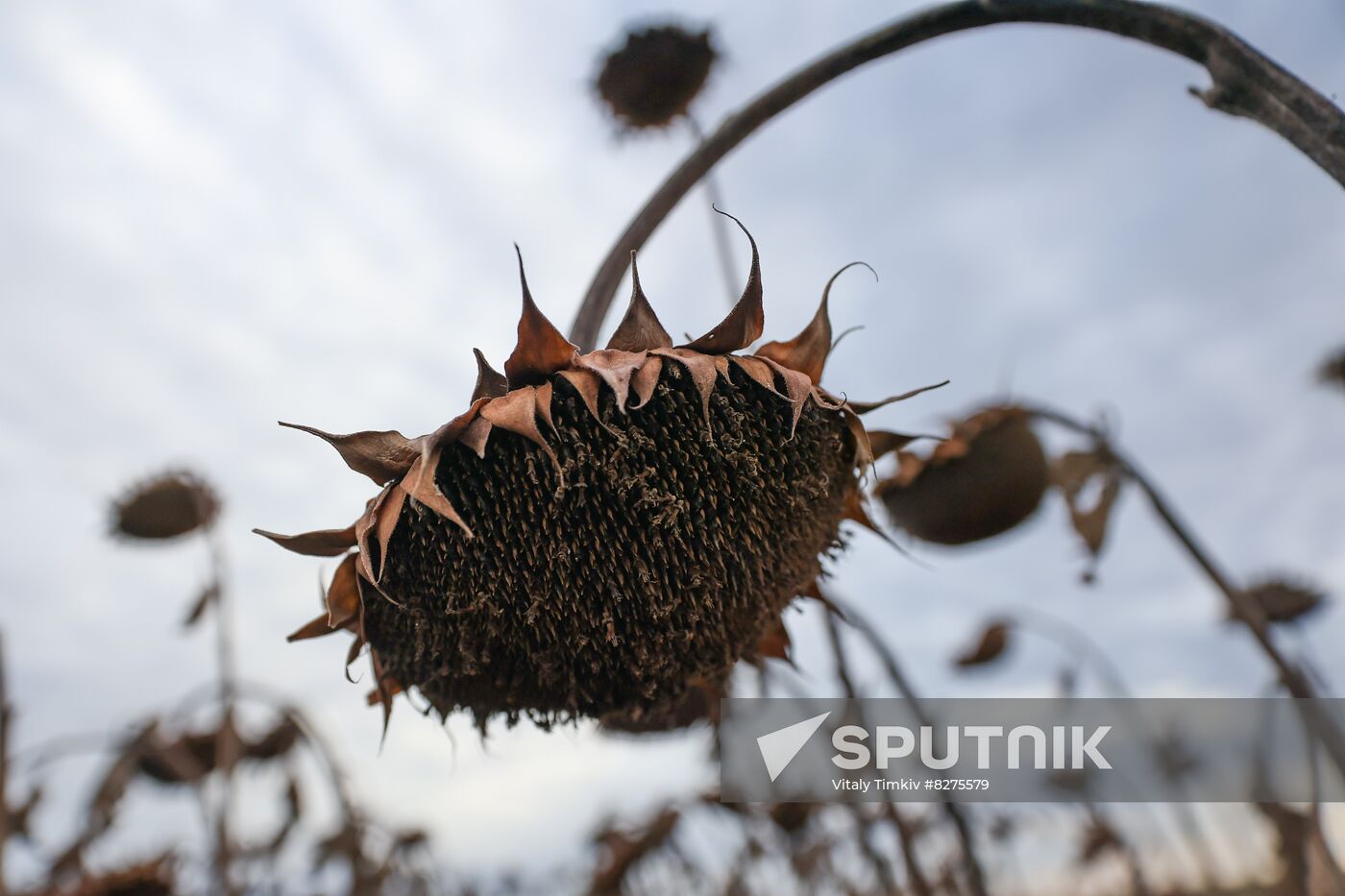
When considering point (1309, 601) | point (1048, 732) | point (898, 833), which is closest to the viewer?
point (898, 833)

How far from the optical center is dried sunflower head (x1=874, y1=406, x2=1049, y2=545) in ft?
13.3

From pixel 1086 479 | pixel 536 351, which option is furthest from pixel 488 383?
pixel 1086 479

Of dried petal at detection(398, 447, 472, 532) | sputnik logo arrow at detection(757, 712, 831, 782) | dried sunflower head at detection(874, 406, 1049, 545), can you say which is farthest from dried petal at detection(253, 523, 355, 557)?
sputnik logo arrow at detection(757, 712, 831, 782)

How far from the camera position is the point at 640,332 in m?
2.12

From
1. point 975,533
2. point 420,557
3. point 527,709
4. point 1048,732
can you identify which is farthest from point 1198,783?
point 420,557

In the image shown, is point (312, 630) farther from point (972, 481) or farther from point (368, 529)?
point (972, 481)

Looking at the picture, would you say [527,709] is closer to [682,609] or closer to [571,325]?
[682,609]

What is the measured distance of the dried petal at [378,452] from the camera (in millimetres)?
2025

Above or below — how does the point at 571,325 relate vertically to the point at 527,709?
above

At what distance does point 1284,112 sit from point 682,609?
161 centimetres

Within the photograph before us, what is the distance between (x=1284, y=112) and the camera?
1.85 m

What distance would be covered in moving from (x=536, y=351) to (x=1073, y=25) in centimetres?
146

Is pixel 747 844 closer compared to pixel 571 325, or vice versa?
pixel 571 325

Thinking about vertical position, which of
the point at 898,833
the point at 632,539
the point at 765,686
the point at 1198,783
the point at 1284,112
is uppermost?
the point at 1284,112
